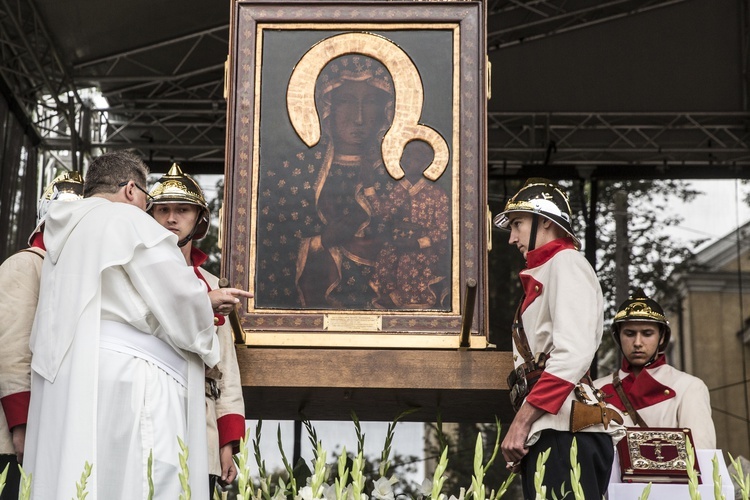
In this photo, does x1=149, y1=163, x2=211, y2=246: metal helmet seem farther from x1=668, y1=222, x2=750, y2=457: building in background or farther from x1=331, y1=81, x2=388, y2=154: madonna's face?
x1=668, y1=222, x2=750, y2=457: building in background

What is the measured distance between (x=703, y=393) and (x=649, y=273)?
7777 mm

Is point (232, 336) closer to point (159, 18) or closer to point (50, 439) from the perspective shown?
point (50, 439)

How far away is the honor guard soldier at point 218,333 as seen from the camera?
4.28 meters

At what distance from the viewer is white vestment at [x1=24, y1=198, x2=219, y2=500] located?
3574 millimetres

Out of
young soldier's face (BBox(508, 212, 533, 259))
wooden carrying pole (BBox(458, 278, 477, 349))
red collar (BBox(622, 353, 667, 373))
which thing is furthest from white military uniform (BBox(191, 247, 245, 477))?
red collar (BBox(622, 353, 667, 373))

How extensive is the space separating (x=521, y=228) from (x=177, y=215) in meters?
1.46

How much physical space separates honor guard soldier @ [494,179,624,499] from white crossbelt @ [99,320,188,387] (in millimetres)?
1224

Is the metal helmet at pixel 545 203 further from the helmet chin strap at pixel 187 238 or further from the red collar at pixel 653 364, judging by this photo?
the red collar at pixel 653 364

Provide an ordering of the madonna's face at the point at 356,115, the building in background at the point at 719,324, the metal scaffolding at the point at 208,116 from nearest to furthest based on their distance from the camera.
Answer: the madonna's face at the point at 356,115 < the metal scaffolding at the point at 208,116 < the building in background at the point at 719,324

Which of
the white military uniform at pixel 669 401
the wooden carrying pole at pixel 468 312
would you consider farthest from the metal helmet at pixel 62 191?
the white military uniform at pixel 669 401

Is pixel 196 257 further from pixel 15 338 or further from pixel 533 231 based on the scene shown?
pixel 533 231

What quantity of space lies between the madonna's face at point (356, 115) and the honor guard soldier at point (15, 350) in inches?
60.2

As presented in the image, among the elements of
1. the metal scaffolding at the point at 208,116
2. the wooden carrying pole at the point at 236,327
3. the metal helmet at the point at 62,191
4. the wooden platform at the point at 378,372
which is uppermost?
the metal scaffolding at the point at 208,116

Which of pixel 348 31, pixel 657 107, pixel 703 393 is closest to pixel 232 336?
pixel 348 31
